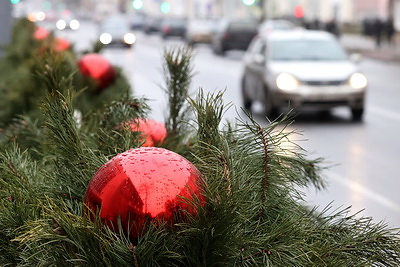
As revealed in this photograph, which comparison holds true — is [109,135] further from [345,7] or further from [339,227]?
[345,7]

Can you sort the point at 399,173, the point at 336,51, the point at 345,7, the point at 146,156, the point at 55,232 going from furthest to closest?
the point at 345,7
the point at 336,51
the point at 399,173
the point at 146,156
the point at 55,232

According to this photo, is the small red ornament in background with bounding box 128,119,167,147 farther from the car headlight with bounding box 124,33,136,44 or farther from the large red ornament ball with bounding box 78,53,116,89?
the car headlight with bounding box 124,33,136,44

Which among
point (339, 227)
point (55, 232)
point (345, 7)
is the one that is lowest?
point (345, 7)

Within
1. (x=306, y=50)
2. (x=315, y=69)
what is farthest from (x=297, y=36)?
(x=315, y=69)

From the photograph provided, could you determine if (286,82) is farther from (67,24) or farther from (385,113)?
(67,24)

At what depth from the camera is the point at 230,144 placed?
2.41 m

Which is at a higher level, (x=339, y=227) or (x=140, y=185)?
(x=140, y=185)

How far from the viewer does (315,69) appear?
1628cm

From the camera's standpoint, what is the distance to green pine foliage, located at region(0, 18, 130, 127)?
3.08 m

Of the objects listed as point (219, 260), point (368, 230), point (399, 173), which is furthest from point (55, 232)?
point (399, 173)

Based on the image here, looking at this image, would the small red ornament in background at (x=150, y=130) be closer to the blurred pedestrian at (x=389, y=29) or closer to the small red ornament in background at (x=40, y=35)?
the small red ornament in background at (x=40, y=35)

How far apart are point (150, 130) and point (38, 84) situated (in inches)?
106

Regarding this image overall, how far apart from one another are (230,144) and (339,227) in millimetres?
335

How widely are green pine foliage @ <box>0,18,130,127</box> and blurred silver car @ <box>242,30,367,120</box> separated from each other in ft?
20.3
